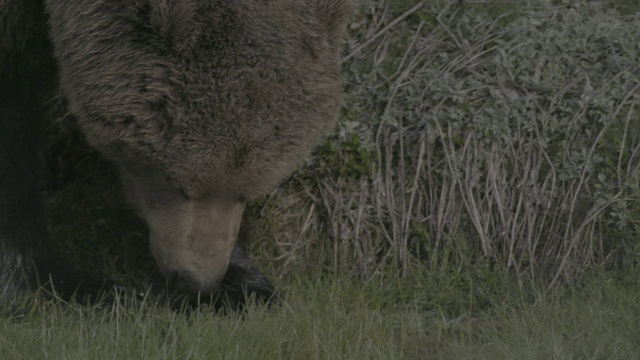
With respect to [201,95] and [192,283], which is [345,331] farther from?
[201,95]

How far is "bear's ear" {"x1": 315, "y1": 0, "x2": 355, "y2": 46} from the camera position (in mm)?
4711

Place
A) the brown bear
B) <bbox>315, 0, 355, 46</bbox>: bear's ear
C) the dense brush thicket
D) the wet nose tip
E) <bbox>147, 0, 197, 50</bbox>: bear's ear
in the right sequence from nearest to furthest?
<bbox>147, 0, 197, 50</bbox>: bear's ear, the brown bear, <bbox>315, 0, 355, 46</bbox>: bear's ear, the wet nose tip, the dense brush thicket

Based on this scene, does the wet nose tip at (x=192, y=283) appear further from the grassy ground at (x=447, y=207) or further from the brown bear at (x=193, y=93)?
the grassy ground at (x=447, y=207)

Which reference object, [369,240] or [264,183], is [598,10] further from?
[264,183]

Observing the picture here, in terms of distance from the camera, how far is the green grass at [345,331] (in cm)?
433

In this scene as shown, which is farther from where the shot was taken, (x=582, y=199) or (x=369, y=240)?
(x=369, y=240)

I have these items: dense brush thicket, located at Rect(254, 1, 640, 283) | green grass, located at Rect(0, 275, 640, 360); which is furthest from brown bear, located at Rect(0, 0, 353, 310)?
dense brush thicket, located at Rect(254, 1, 640, 283)

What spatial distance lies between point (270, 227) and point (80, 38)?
6.78 feet

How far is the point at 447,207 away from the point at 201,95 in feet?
6.20

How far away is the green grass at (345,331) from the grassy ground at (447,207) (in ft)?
0.05

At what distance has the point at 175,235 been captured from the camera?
4820mm

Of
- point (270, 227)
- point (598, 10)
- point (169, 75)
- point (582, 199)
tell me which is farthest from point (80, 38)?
point (598, 10)

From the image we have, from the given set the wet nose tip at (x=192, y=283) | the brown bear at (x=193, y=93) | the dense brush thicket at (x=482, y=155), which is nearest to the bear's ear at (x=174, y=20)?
the brown bear at (x=193, y=93)

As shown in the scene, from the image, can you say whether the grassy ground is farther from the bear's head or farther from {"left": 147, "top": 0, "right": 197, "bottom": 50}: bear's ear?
{"left": 147, "top": 0, "right": 197, "bottom": 50}: bear's ear
